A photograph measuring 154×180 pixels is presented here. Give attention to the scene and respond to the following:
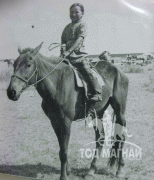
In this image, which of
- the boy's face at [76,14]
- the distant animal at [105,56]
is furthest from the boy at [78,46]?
the distant animal at [105,56]

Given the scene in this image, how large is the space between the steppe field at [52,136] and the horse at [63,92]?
0.10 metres

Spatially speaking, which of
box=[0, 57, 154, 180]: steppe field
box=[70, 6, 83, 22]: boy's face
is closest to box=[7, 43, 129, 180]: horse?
box=[0, 57, 154, 180]: steppe field

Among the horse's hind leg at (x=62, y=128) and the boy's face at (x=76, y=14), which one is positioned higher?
the boy's face at (x=76, y=14)

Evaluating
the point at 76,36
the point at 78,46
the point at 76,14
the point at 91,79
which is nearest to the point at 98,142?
the point at 91,79

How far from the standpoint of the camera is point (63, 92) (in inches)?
93.0

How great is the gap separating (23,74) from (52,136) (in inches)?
43.4

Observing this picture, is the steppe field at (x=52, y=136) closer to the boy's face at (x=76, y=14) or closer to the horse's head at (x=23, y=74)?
the horse's head at (x=23, y=74)

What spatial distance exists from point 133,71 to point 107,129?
2.59ft

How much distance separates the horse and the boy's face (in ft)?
1.85

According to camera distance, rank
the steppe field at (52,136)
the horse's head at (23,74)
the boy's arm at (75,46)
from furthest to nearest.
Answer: the steppe field at (52,136)
the boy's arm at (75,46)
the horse's head at (23,74)

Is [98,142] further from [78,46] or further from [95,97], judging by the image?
[78,46]

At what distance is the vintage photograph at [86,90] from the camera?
237cm

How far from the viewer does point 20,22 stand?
10.4 feet

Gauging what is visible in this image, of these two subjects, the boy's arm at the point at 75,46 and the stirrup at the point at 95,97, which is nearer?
the boy's arm at the point at 75,46
